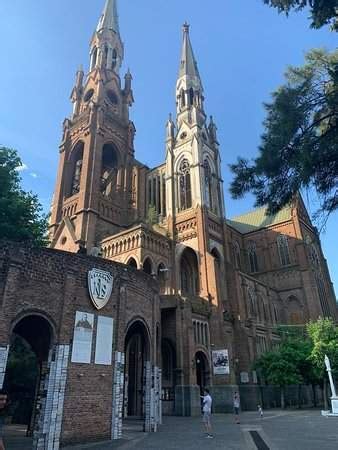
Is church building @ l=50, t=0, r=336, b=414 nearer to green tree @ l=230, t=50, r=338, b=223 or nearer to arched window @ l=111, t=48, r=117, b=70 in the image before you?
arched window @ l=111, t=48, r=117, b=70

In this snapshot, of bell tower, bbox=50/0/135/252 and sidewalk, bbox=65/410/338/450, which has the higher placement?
bell tower, bbox=50/0/135/252

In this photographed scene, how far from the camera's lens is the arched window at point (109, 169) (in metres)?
45.1

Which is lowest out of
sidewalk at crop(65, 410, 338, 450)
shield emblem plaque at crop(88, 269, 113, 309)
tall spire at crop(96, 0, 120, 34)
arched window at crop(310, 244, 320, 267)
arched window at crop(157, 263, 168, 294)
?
sidewalk at crop(65, 410, 338, 450)

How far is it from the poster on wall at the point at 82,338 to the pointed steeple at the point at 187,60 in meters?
48.9

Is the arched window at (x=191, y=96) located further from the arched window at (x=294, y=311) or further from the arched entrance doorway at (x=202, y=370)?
the arched entrance doorway at (x=202, y=370)

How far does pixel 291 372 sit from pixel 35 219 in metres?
24.4

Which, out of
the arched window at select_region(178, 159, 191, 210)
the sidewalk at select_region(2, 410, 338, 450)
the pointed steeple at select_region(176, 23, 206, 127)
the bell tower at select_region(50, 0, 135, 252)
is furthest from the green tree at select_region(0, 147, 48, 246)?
the pointed steeple at select_region(176, 23, 206, 127)

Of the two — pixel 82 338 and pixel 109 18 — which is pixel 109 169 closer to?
pixel 109 18

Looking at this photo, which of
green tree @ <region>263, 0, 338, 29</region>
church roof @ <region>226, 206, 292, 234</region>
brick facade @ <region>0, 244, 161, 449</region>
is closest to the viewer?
green tree @ <region>263, 0, 338, 29</region>

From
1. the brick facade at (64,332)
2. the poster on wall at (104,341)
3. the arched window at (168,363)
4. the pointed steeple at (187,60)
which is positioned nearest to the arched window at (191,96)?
the pointed steeple at (187,60)

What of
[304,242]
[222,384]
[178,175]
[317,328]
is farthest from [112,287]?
[304,242]

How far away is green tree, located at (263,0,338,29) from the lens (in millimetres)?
8523

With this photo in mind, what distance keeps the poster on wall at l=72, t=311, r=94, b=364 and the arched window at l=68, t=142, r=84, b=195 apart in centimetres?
3236

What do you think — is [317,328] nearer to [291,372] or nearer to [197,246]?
[291,372]
